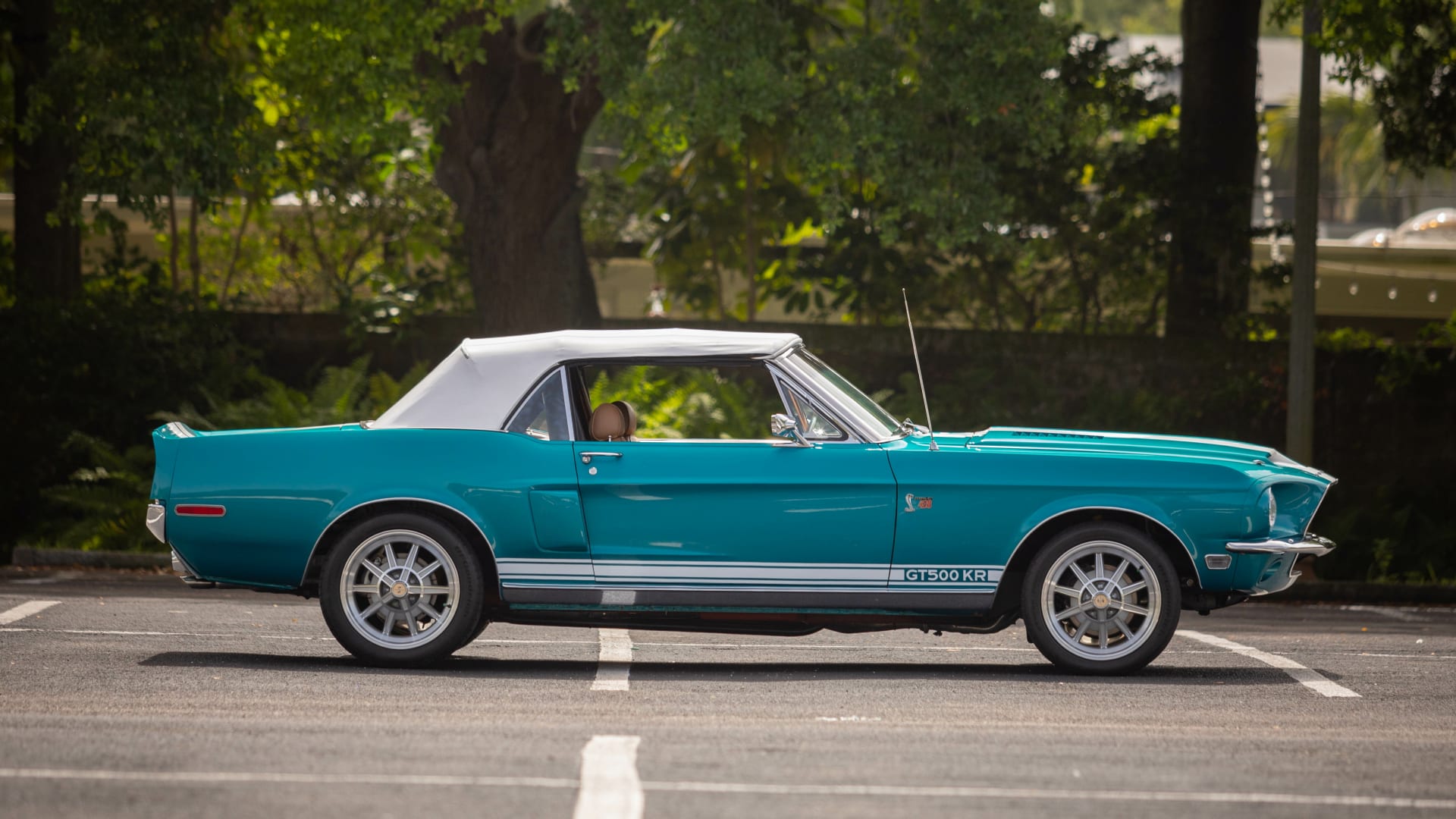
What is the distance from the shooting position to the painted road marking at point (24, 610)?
10.2 meters

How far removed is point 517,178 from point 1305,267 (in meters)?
7.44

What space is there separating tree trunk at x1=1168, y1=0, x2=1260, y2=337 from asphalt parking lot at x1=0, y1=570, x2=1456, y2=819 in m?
8.66

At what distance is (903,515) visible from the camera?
8.16 meters

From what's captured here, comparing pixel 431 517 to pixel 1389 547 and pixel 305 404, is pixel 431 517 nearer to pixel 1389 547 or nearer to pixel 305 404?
pixel 305 404

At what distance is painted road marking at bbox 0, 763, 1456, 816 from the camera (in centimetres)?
573

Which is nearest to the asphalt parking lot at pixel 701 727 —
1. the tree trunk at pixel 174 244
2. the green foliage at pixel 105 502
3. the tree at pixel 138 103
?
the green foliage at pixel 105 502

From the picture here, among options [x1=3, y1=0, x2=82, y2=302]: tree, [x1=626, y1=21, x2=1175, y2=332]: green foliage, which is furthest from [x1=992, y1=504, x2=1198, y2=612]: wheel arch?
[x1=3, y1=0, x2=82, y2=302]: tree

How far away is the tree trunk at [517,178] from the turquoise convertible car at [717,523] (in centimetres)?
942

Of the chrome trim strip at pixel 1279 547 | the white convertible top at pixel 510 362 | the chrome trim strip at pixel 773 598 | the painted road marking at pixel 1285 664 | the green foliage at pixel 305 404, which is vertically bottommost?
the painted road marking at pixel 1285 664

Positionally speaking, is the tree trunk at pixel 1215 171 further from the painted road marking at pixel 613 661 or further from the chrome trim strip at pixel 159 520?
the chrome trim strip at pixel 159 520

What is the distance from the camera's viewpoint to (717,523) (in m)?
8.16

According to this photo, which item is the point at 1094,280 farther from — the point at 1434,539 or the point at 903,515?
the point at 903,515

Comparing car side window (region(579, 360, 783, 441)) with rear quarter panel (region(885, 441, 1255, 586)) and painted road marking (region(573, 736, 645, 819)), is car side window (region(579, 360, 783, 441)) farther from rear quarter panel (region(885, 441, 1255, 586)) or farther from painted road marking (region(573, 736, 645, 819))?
painted road marking (region(573, 736, 645, 819))

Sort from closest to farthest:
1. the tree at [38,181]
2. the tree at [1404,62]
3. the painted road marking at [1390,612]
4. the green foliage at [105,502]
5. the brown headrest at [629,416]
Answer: the brown headrest at [629,416] < the painted road marking at [1390,612] < the tree at [1404,62] < the green foliage at [105,502] < the tree at [38,181]
